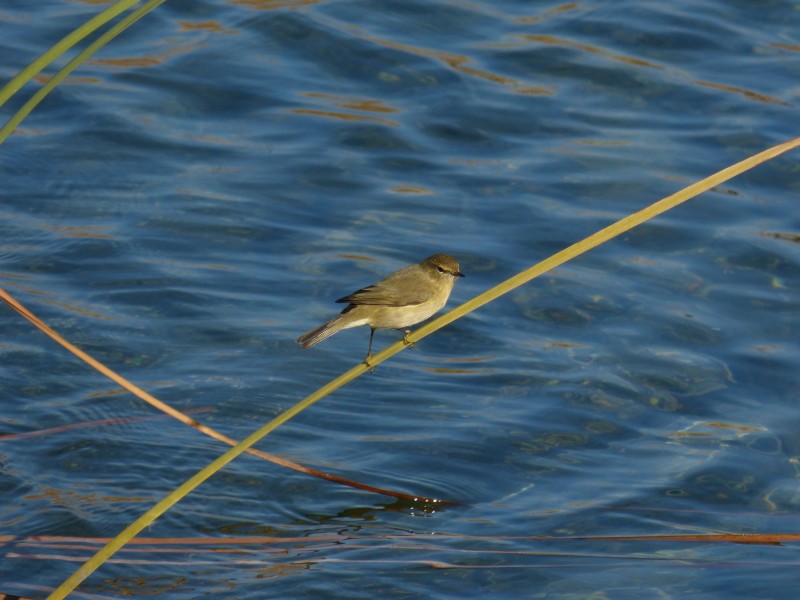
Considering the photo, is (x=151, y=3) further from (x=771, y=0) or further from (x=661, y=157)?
(x=771, y=0)

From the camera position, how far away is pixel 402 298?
7223mm

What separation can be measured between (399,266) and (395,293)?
4.00 m

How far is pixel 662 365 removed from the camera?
405 inches

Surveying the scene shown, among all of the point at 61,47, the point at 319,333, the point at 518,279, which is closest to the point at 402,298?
the point at 319,333

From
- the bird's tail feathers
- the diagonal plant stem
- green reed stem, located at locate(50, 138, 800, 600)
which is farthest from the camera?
the bird's tail feathers

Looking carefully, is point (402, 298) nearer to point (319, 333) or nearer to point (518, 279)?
point (319, 333)

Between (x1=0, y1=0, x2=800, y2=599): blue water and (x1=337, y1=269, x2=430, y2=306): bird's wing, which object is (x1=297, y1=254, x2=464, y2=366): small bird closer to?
(x1=337, y1=269, x2=430, y2=306): bird's wing

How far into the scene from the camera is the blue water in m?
7.94

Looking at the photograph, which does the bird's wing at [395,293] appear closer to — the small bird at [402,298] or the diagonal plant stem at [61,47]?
Answer: the small bird at [402,298]

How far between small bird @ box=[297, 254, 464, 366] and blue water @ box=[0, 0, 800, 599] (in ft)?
5.01

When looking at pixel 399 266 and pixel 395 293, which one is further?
pixel 399 266

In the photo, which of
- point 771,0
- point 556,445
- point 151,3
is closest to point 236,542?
point 556,445

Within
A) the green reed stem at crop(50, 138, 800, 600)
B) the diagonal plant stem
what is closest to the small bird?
the green reed stem at crop(50, 138, 800, 600)

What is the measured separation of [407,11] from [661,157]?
456cm
